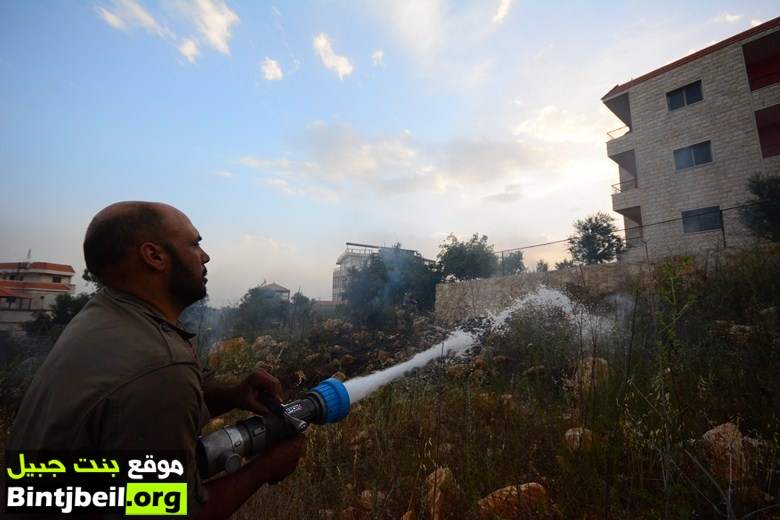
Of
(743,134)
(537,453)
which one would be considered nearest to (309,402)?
(537,453)

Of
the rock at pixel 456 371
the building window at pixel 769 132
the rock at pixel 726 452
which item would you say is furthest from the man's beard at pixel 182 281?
the building window at pixel 769 132

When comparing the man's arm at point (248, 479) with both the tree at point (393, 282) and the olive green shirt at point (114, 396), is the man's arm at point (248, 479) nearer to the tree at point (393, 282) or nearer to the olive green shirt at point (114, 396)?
the olive green shirt at point (114, 396)

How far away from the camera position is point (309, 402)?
152 centimetres

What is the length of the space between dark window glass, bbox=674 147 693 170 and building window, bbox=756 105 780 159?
86.9 inches

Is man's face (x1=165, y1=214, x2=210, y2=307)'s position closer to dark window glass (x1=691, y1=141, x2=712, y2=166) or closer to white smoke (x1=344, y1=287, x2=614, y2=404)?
white smoke (x1=344, y1=287, x2=614, y2=404)

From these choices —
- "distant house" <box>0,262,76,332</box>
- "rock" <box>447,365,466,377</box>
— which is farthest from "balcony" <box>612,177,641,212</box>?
"distant house" <box>0,262,76,332</box>

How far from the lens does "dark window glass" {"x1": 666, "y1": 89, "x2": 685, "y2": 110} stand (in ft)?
52.9

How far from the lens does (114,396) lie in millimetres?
954

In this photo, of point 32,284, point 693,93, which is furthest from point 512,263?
point 32,284

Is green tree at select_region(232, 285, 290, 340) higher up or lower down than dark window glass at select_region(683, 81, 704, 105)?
lower down

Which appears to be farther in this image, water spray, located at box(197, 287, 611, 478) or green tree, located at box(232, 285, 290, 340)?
green tree, located at box(232, 285, 290, 340)

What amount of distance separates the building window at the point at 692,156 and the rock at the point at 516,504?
61.1 feet

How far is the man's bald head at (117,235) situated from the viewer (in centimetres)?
131

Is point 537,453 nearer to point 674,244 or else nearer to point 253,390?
point 253,390
